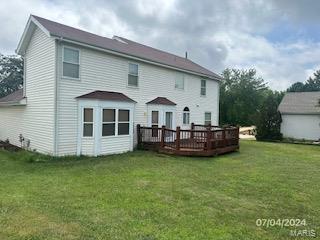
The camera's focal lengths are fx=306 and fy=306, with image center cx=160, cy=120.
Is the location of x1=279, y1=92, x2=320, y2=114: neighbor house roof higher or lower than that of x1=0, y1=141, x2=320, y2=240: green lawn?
higher

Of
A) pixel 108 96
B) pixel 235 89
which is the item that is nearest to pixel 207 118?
pixel 108 96

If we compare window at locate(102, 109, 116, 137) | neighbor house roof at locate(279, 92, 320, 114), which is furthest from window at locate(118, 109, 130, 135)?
neighbor house roof at locate(279, 92, 320, 114)

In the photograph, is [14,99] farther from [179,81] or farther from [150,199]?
[150,199]

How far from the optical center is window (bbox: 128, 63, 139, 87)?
16.4 meters

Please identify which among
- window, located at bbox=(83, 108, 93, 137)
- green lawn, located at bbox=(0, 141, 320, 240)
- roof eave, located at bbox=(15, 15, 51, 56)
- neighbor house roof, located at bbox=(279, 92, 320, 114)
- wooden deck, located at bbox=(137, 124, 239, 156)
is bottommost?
green lawn, located at bbox=(0, 141, 320, 240)

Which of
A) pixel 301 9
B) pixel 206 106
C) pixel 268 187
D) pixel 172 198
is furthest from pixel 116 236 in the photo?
pixel 206 106

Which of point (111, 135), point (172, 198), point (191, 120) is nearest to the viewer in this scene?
point (172, 198)

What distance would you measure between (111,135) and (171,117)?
5458 mm

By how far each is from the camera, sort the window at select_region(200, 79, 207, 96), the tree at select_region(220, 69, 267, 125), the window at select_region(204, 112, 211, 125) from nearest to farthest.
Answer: the window at select_region(200, 79, 207, 96), the window at select_region(204, 112, 211, 125), the tree at select_region(220, 69, 267, 125)

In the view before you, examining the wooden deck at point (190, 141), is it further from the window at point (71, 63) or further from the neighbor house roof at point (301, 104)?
the neighbor house roof at point (301, 104)

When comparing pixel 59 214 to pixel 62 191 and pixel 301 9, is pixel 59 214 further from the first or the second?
pixel 301 9

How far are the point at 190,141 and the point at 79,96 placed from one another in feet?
18.1

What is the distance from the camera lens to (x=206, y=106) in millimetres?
22984

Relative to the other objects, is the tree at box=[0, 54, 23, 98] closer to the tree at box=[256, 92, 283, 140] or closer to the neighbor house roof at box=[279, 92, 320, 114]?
the tree at box=[256, 92, 283, 140]
